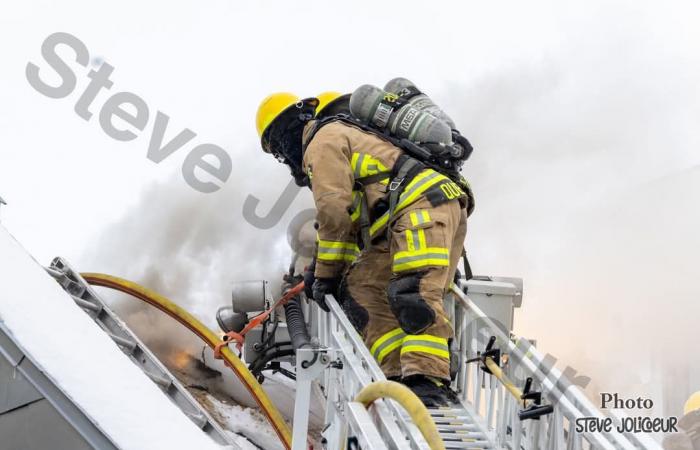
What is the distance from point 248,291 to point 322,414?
1.03 metres

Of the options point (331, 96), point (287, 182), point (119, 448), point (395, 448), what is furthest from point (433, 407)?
point (287, 182)

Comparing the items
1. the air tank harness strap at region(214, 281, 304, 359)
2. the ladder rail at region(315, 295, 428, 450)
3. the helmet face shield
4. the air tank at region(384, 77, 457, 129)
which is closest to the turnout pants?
the ladder rail at region(315, 295, 428, 450)

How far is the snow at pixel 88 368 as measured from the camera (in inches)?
97.7

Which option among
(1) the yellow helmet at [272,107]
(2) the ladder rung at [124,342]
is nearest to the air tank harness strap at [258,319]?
(1) the yellow helmet at [272,107]

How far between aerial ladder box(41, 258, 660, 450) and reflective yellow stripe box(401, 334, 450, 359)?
0.24m

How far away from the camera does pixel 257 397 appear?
503cm

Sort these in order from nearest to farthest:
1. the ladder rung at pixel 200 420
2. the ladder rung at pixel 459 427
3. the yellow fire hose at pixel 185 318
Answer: the ladder rung at pixel 200 420
the ladder rung at pixel 459 427
the yellow fire hose at pixel 185 318

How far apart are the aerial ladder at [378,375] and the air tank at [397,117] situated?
3.22 ft

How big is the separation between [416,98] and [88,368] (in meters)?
3.08

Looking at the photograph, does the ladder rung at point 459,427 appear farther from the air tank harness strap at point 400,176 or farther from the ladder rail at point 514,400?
the air tank harness strap at point 400,176

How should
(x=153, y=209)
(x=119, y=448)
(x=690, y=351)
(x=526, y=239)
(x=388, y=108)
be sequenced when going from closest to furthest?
(x=119, y=448)
(x=388, y=108)
(x=153, y=209)
(x=526, y=239)
(x=690, y=351)

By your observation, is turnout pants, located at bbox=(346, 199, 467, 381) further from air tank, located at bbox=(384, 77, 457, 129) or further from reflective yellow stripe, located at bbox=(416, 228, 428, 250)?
air tank, located at bbox=(384, 77, 457, 129)

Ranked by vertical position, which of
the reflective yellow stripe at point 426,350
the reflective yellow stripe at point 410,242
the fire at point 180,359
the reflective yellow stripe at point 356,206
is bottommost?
the fire at point 180,359

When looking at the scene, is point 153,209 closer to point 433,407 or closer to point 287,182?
point 287,182
